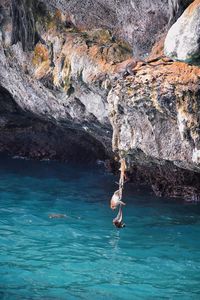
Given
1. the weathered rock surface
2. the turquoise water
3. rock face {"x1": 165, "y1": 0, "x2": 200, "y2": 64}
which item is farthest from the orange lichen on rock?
the turquoise water

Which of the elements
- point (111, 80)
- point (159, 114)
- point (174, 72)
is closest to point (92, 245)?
point (159, 114)

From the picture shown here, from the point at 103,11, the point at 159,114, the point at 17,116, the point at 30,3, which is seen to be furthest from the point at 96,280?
the point at 17,116

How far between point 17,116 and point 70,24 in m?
6.72

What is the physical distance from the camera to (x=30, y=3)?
1388 centimetres

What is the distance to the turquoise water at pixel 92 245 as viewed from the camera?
9.30 meters

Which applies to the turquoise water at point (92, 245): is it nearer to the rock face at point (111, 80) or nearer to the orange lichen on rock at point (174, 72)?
the rock face at point (111, 80)

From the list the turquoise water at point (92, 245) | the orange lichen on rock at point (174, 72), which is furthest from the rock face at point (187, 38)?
the turquoise water at point (92, 245)

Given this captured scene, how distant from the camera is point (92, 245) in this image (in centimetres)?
1123

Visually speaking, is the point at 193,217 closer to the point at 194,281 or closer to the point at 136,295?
the point at 194,281

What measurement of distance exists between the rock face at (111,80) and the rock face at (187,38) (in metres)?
1.19

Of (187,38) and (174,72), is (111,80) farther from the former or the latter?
(187,38)

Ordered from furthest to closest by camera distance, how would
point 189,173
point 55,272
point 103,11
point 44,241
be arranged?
point 189,173
point 103,11
point 44,241
point 55,272

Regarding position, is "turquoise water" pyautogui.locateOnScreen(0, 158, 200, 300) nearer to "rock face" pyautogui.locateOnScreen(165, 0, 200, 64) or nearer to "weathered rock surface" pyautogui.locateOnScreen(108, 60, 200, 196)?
"weathered rock surface" pyautogui.locateOnScreen(108, 60, 200, 196)

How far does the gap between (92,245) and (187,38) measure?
17.2ft
